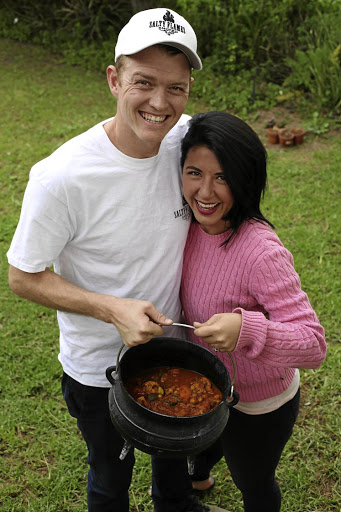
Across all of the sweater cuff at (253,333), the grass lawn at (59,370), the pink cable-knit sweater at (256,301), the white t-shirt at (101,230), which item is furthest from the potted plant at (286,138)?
the sweater cuff at (253,333)

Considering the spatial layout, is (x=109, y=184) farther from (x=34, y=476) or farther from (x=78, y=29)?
(x=78, y=29)

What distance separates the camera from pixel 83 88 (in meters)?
8.98

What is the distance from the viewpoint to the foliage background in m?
7.67

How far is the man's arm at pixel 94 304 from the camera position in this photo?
6.51 feet

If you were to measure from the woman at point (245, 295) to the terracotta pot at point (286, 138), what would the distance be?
497 centimetres

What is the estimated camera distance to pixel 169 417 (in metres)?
1.86

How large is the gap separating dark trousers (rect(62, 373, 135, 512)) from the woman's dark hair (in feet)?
3.01

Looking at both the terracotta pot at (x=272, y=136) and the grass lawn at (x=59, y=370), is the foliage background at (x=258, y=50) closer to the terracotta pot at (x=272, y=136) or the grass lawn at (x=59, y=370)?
the grass lawn at (x=59, y=370)

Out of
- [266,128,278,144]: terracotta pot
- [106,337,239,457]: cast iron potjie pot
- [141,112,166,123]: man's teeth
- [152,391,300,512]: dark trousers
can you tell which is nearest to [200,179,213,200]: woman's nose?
[141,112,166,123]: man's teeth

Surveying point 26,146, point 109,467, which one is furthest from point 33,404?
point 26,146

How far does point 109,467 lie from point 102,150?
1399 millimetres

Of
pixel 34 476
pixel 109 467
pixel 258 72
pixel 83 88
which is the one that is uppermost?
pixel 258 72

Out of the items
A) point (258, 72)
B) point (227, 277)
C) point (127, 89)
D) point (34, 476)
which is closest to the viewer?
point (127, 89)

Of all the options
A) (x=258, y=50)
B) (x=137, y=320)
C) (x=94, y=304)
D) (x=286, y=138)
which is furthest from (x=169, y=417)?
(x=258, y=50)
